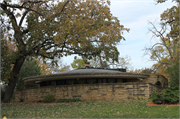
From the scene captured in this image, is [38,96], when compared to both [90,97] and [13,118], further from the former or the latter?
[13,118]

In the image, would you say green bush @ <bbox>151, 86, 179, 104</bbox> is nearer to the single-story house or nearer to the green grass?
the green grass

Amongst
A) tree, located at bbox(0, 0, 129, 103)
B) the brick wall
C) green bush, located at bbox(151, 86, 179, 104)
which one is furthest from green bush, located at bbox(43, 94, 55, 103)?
green bush, located at bbox(151, 86, 179, 104)

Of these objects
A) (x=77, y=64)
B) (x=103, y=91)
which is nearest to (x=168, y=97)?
(x=103, y=91)

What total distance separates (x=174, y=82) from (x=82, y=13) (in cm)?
1001

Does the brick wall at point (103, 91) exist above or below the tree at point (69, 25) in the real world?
below

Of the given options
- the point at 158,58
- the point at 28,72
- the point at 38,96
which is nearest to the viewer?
the point at 38,96

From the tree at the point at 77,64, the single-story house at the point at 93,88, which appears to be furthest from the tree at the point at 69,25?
the tree at the point at 77,64

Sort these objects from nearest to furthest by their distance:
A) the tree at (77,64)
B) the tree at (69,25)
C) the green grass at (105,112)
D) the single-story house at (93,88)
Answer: the green grass at (105,112), the tree at (69,25), the single-story house at (93,88), the tree at (77,64)

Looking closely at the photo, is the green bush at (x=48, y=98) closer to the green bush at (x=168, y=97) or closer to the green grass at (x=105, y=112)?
the green grass at (x=105, y=112)

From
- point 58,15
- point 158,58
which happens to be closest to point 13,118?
point 58,15

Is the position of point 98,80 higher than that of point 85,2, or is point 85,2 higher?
point 85,2

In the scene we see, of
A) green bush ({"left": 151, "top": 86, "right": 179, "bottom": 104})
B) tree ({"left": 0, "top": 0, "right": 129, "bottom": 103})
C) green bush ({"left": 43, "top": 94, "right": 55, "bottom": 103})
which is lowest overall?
green bush ({"left": 43, "top": 94, "right": 55, "bottom": 103})

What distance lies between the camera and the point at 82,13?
15.6 metres

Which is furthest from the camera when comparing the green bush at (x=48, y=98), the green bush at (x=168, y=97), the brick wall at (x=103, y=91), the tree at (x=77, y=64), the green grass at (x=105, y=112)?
the tree at (x=77, y=64)
